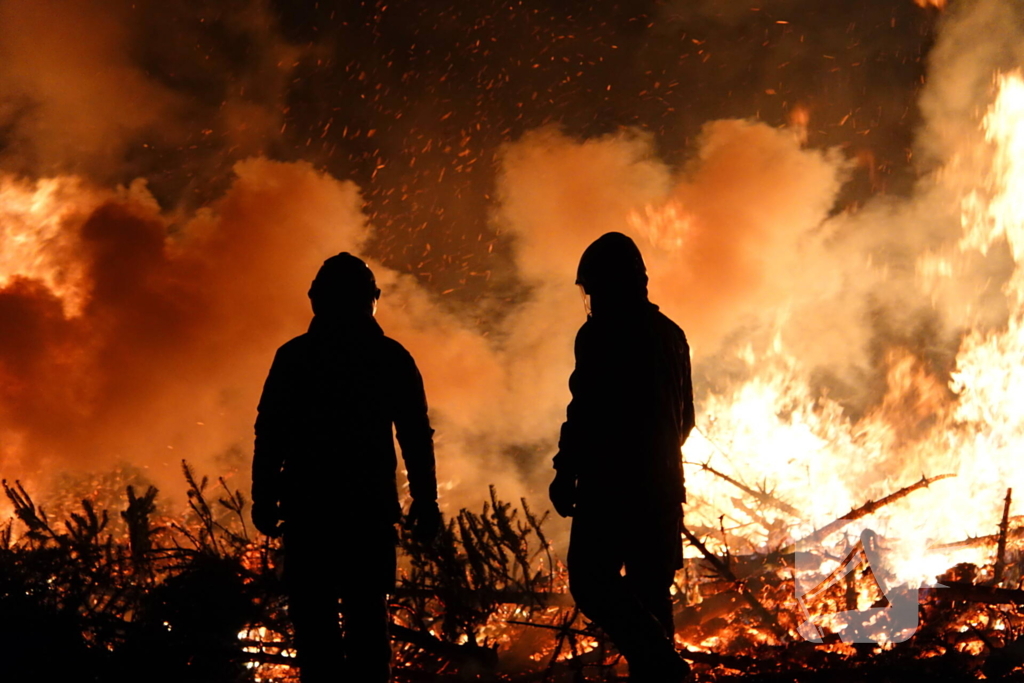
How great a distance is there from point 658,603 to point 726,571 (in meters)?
2.79

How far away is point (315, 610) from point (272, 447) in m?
0.86

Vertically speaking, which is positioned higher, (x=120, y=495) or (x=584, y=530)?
(x=120, y=495)

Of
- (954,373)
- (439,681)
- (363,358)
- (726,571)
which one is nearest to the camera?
(363,358)

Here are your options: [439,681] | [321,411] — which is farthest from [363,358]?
[439,681]

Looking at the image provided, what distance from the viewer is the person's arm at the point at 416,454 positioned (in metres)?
Answer: 3.25

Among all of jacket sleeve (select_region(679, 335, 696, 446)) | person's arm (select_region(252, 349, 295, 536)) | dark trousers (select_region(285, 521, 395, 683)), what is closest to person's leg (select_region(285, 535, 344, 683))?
dark trousers (select_region(285, 521, 395, 683))

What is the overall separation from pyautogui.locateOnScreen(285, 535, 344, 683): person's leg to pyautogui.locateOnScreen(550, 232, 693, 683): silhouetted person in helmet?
4.04ft

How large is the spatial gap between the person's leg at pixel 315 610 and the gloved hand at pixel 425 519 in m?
0.48

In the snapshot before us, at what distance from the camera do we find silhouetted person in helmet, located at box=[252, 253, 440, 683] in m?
3.01

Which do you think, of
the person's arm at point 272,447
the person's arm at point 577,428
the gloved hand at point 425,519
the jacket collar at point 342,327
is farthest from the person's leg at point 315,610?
the person's arm at point 577,428

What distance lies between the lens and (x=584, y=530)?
2.83m

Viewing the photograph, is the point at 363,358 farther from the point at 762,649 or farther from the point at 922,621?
the point at 922,621

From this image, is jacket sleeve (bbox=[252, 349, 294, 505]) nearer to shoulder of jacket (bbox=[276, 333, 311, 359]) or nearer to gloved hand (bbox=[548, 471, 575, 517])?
shoulder of jacket (bbox=[276, 333, 311, 359])

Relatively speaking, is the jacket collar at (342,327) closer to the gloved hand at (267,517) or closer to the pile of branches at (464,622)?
the gloved hand at (267,517)
